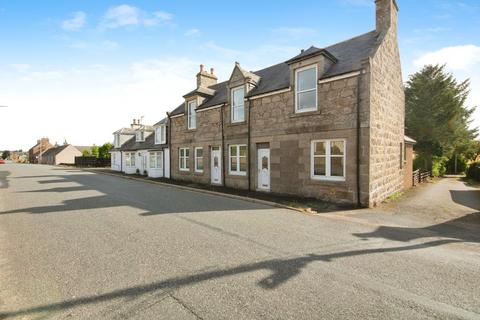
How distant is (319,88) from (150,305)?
1057 centimetres

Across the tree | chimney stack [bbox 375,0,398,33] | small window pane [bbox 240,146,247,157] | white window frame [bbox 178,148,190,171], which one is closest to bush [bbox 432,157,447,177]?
the tree

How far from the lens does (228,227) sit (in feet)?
23.3

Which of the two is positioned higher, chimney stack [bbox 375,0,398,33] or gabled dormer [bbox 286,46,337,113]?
chimney stack [bbox 375,0,398,33]

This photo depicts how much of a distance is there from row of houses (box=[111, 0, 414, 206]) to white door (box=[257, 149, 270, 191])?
0.05 m

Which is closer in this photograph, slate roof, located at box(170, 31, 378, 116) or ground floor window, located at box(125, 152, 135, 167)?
slate roof, located at box(170, 31, 378, 116)

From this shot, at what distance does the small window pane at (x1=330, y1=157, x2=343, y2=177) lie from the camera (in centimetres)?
1075

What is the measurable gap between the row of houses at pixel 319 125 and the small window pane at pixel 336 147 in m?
0.04

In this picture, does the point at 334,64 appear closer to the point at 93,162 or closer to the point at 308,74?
the point at 308,74

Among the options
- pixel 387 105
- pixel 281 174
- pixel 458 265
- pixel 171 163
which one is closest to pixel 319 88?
pixel 387 105

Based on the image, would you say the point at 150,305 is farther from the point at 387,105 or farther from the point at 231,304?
the point at 387,105

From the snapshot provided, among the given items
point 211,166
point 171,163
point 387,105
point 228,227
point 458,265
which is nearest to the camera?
point 458,265

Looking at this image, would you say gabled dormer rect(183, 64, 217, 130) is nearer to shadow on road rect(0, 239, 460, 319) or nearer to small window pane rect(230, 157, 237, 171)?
small window pane rect(230, 157, 237, 171)

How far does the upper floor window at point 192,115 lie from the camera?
1912 cm

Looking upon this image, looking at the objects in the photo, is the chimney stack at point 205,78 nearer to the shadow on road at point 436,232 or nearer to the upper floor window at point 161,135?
the upper floor window at point 161,135
